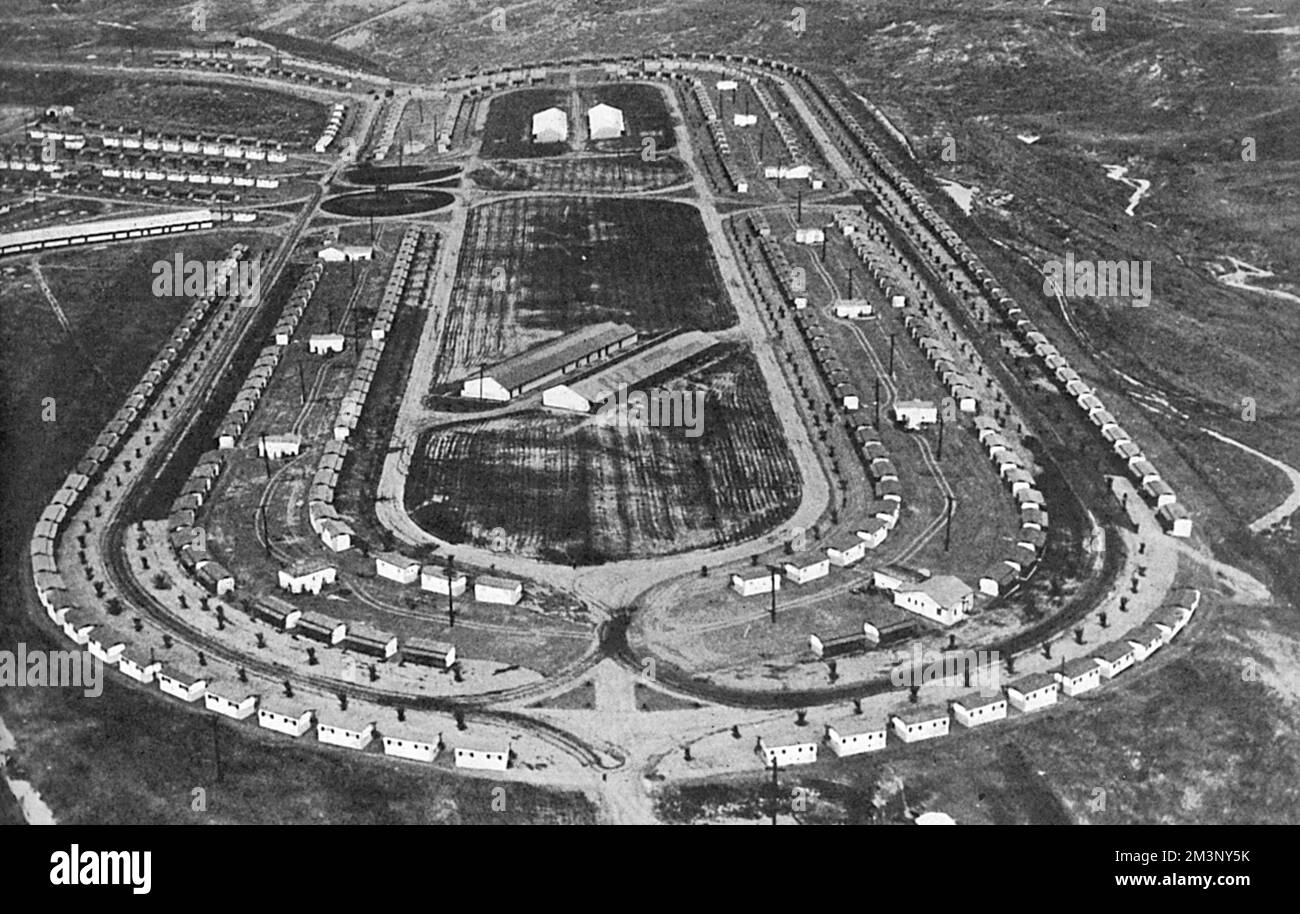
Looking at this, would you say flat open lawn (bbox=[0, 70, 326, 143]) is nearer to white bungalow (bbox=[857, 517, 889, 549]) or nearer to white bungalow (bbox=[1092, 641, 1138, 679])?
white bungalow (bbox=[857, 517, 889, 549])

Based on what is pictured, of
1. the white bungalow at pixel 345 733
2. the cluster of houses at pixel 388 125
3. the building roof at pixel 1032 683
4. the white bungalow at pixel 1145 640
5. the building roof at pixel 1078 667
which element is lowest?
the white bungalow at pixel 1145 640

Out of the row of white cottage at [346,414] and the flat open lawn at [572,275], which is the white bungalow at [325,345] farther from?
the flat open lawn at [572,275]

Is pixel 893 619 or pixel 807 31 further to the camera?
pixel 807 31

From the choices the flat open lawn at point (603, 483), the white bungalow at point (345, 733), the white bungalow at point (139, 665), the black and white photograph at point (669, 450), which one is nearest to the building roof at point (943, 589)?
the black and white photograph at point (669, 450)

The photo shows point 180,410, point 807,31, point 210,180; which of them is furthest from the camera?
point 807,31

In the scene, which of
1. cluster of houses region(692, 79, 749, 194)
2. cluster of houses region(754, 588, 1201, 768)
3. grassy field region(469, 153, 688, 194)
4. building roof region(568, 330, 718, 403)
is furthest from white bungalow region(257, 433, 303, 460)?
cluster of houses region(692, 79, 749, 194)

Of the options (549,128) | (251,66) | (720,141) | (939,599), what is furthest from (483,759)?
(251,66)

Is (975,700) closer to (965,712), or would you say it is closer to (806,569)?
(965,712)
